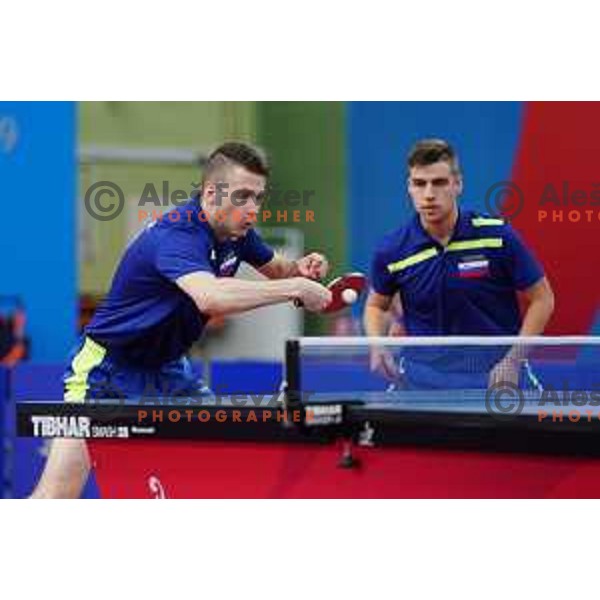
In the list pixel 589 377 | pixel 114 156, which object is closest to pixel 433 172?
pixel 589 377

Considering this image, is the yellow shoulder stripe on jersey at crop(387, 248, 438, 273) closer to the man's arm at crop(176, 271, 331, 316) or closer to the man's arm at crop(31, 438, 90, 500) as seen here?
the man's arm at crop(176, 271, 331, 316)

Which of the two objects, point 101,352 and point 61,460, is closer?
A: point 61,460

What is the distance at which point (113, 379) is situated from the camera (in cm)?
541

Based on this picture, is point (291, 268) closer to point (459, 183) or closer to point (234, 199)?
point (234, 199)

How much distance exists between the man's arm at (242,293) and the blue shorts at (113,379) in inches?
15.6

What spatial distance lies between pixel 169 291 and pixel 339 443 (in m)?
1.06

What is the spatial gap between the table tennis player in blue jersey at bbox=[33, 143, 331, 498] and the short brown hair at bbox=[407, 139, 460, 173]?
0.92 metres

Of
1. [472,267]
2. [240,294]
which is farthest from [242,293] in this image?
[472,267]

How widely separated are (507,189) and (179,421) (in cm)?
244

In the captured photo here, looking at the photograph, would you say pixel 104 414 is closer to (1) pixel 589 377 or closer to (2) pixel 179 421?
(2) pixel 179 421

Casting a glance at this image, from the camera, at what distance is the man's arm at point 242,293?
4973mm

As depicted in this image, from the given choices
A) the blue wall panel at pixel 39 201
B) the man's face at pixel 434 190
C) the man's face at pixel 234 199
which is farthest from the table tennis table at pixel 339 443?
the blue wall panel at pixel 39 201

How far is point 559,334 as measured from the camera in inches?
245

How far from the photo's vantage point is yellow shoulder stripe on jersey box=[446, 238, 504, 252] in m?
5.86
